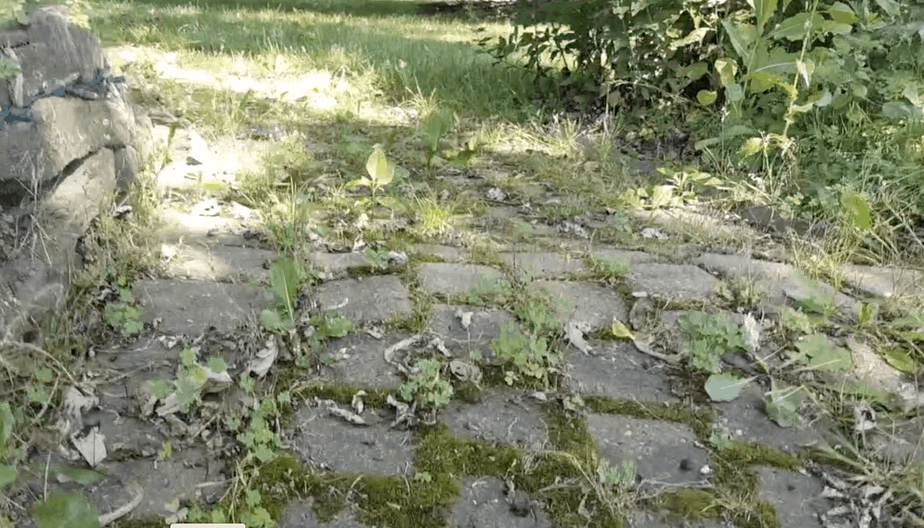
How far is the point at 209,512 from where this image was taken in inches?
67.6

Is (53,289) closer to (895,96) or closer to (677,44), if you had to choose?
(677,44)

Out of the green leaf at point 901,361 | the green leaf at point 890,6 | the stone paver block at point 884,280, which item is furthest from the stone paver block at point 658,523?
the green leaf at point 890,6

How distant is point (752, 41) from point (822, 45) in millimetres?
578

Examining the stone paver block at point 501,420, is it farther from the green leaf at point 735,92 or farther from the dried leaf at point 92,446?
the green leaf at point 735,92

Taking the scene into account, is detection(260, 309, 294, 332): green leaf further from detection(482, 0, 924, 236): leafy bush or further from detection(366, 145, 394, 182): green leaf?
detection(482, 0, 924, 236): leafy bush

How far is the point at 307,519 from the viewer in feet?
5.62

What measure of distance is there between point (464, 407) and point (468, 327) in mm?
372

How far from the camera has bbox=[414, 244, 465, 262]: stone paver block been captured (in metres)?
2.86

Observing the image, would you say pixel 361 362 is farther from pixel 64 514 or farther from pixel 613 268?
pixel 613 268

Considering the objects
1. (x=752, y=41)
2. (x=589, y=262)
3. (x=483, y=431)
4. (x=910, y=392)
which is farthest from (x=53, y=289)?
(x=752, y=41)

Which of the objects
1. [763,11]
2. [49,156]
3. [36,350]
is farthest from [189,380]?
[763,11]

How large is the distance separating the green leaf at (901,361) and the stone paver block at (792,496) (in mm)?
607

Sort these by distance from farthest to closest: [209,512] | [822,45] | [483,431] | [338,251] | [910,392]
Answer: [822,45] → [338,251] → [910,392] → [483,431] → [209,512]

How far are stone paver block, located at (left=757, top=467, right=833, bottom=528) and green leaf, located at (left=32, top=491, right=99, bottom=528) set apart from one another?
150 centimetres
